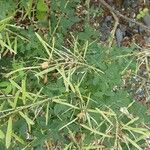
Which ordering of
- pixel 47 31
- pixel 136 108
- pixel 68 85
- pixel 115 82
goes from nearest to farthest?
pixel 68 85 → pixel 115 82 → pixel 136 108 → pixel 47 31

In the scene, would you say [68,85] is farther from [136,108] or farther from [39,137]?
[136,108]

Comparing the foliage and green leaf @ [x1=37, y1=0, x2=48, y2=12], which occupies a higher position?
green leaf @ [x1=37, y1=0, x2=48, y2=12]

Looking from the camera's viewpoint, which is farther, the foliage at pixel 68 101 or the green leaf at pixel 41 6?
Answer: the green leaf at pixel 41 6

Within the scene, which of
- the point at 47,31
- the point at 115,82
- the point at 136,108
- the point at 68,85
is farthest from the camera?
the point at 47,31

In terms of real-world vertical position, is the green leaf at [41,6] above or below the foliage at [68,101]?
above

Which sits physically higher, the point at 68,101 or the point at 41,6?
the point at 41,6

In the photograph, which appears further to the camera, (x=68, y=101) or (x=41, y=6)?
(x=41, y=6)

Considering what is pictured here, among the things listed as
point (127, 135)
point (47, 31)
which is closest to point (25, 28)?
point (47, 31)

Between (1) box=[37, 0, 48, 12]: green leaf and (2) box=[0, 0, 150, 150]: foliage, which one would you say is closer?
(2) box=[0, 0, 150, 150]: foliage
